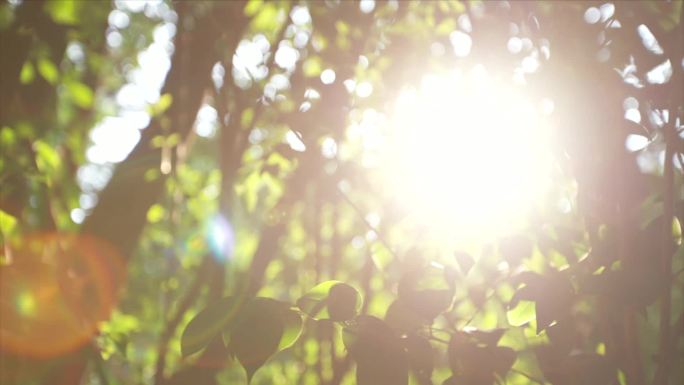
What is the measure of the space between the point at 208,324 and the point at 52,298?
1.76 m

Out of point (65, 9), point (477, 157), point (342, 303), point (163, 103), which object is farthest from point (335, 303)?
point (65, 9)

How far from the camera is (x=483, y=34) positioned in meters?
3.06

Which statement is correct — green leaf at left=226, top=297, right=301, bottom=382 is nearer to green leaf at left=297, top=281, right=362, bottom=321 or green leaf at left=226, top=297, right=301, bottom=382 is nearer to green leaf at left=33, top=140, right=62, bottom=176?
green leaf at left=297, top=281, right=362, bottom=321

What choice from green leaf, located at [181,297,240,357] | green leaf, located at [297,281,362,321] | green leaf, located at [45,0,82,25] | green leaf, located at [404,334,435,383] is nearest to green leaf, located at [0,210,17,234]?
green leaf, located at [45,0,82,25]

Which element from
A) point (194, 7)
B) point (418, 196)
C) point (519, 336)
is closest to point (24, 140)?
point (194, 7)

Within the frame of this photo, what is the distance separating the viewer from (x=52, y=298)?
2.94 meters

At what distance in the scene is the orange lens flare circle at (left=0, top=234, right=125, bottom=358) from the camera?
9.24 ft

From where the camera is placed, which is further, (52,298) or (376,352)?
(52,298)

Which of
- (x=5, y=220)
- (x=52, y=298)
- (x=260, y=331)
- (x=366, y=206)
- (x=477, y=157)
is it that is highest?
(x=260, y=331)

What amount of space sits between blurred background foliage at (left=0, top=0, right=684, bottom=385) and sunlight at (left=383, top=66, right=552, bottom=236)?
5cm

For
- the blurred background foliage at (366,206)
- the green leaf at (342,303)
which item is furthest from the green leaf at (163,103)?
the green leaf at (342,303)

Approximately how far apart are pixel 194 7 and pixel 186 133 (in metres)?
0.83

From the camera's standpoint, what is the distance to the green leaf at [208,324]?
1478mm

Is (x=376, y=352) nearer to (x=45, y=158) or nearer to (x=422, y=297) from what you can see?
(x=422, y=297)
